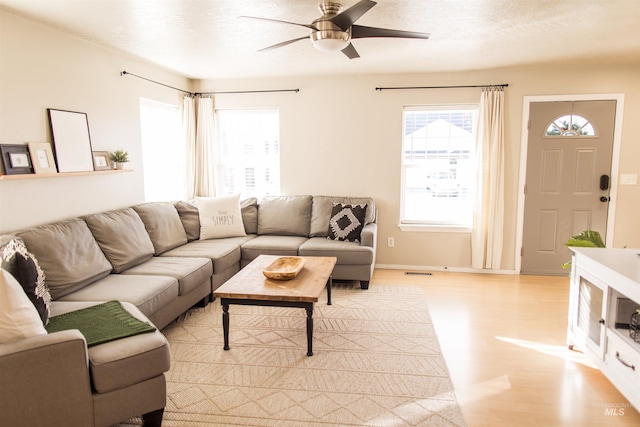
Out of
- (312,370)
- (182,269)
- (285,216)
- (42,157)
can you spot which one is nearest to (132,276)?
(182,269)

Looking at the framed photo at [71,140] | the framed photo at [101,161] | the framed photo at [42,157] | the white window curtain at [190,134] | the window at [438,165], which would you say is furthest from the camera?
the white window curtain at [190,134]

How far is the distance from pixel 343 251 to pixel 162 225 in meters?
1.84

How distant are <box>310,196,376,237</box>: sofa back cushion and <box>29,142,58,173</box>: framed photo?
2643 millimetres

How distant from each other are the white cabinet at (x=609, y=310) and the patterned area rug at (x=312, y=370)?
92cm

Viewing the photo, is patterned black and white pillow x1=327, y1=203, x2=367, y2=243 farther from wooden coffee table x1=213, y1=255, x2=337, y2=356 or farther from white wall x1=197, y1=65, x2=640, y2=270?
wooden coffee table x1=213, y1=255, x2=337, y2=356

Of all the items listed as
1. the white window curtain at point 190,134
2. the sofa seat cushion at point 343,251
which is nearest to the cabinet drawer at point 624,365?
the sofa seat cushion at point 343,251

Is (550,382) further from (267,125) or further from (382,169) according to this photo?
(267,125)

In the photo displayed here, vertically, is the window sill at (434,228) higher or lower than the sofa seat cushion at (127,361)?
higher

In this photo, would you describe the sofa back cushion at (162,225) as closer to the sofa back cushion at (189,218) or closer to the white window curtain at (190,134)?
the sofa back cushion at (189,218)

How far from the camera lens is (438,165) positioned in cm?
500

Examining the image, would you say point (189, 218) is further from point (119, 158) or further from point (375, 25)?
point (375, 25)

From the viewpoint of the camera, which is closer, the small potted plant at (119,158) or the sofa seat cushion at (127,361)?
the sofa seat cushion at (127,361)

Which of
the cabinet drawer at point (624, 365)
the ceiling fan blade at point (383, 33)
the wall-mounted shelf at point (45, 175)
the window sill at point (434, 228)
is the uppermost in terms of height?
the ceiling fan blade at point (383, 33)

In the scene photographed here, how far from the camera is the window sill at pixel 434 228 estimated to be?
498 cm
